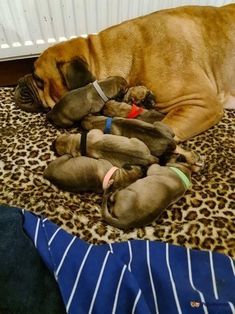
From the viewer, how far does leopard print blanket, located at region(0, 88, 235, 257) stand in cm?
114

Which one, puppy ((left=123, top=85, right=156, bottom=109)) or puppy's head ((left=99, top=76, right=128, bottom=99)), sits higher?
puppy's head ((left=99, top=76, right=128, bottom=99))

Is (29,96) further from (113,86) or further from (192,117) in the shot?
(192,117)

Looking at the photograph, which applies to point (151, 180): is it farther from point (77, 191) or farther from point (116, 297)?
point (116, 297)

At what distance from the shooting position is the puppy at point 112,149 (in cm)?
125

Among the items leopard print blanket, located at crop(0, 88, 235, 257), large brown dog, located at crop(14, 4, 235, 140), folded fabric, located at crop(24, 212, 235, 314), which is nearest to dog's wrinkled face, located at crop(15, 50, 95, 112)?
large brown dog, located at crop(14, 4, 235, 140)

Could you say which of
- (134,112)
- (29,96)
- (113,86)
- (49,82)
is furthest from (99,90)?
(29,96)

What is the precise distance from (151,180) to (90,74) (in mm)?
601

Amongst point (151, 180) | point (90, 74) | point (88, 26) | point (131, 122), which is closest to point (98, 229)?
point (151, 180)

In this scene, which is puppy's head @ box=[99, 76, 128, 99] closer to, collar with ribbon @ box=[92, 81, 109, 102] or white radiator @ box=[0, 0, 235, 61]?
collar with ribbon @ box=[92, 81, 109, 102]

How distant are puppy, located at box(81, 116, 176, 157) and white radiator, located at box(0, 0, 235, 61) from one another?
71 centimetres

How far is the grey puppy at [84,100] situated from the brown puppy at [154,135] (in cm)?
13

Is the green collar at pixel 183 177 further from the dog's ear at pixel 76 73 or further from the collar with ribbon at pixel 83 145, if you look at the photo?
the dog's ear at pixel 76 73

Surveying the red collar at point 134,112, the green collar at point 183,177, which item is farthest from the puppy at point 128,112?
the green collar at point 183,177

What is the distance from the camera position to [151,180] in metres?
1.15
